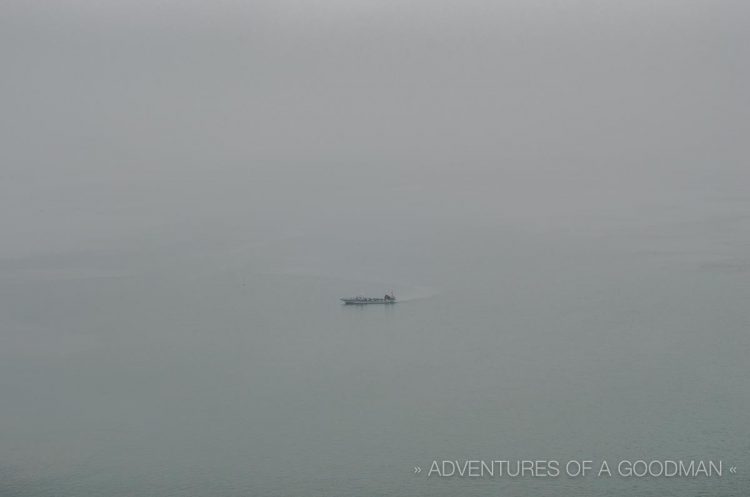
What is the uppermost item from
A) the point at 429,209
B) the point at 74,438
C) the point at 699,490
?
the point at 429,209

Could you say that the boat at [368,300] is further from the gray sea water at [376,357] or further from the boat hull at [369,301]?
the gray sea water at [376,357]

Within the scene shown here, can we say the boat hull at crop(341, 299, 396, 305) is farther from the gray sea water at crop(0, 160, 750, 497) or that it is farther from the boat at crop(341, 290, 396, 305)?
the gray sea water at crop(0, 160, 750, 497)

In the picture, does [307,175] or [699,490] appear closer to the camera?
[699,490]

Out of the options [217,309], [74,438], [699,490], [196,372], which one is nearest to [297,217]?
[217,309]

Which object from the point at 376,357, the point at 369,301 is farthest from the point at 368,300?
the point at 376,357

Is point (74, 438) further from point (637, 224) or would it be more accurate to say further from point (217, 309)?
point (637, 224)

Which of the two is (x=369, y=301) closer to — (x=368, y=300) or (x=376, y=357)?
(x=368, y=300)

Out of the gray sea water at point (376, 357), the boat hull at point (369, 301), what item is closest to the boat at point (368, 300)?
the boat hull at point (369, 301)

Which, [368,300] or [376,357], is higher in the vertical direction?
[368,300]
